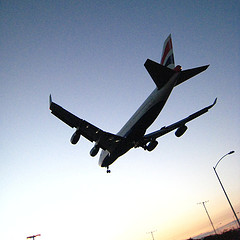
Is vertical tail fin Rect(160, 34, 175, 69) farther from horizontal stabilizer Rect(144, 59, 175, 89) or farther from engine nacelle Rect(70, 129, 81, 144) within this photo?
engine nacelle Rect(70, 129, 81, 144)

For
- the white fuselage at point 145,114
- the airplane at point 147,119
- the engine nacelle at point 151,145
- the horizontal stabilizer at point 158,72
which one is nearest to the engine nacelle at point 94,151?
the airplane at point 147,119

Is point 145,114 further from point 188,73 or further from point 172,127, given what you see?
point 188,73

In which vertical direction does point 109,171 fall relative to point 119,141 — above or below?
below

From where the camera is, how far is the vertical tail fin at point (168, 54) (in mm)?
18250

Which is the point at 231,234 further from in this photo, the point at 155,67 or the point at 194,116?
the point at 155,67

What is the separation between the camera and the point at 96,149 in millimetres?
19375

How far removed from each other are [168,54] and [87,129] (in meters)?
10.8

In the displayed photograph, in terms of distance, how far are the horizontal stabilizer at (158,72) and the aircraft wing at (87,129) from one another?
6.66 m

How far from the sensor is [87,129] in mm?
19047

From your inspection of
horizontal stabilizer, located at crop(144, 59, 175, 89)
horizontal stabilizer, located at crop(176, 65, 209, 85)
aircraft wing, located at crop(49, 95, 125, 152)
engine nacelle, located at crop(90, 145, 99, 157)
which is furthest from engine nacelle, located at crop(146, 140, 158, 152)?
horizontal stabilizer, located at crop(176, 65, 209, 85)

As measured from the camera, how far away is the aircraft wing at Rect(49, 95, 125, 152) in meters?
17.0

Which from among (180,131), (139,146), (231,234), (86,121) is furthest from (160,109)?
(231,234)

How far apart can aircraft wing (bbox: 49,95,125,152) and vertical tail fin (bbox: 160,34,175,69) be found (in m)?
8.69

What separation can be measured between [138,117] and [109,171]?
850 cm
